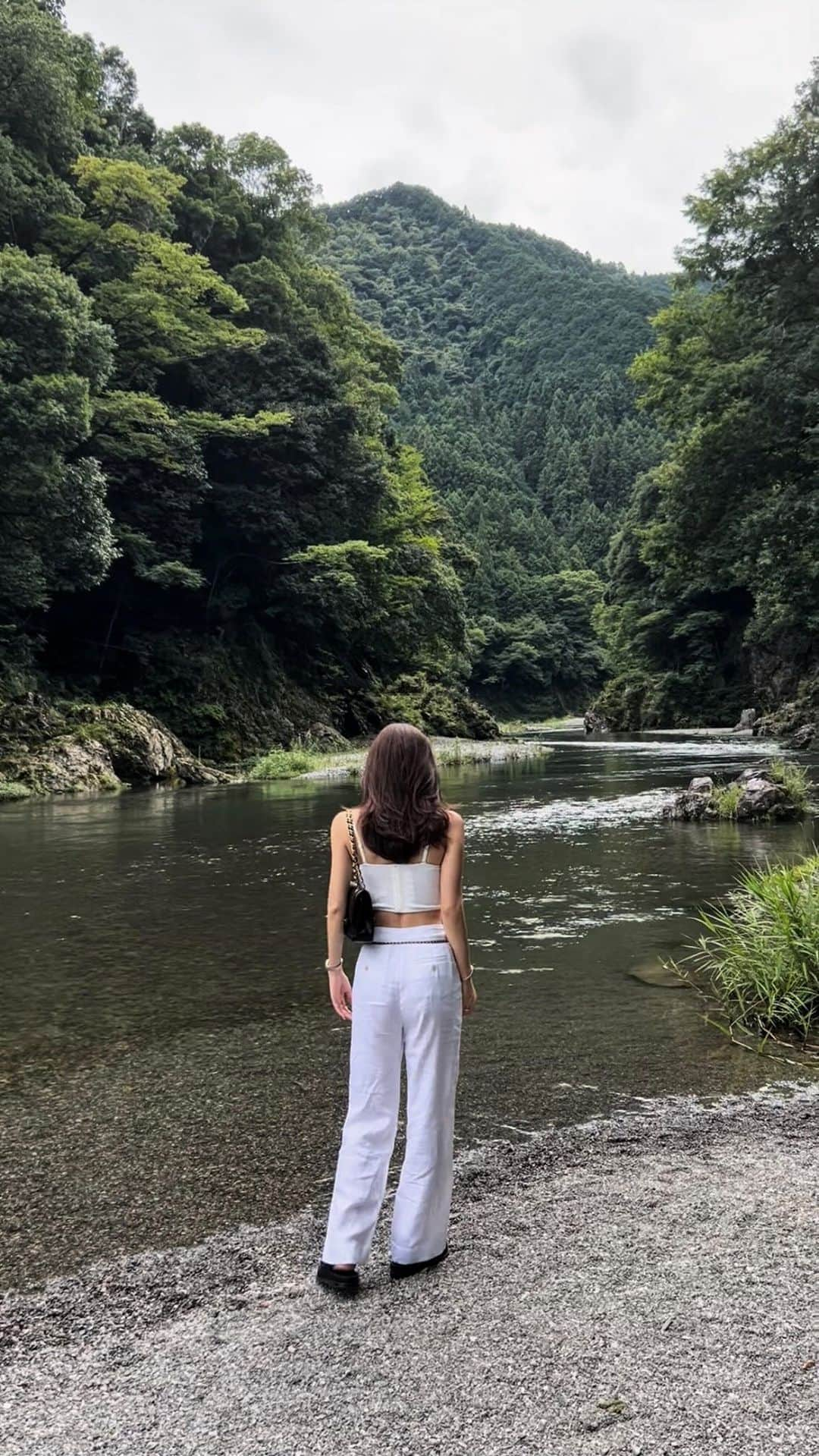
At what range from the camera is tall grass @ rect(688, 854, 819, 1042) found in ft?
20.1

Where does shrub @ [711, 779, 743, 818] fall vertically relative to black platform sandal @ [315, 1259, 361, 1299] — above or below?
above

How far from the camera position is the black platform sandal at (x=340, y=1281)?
3.15 m

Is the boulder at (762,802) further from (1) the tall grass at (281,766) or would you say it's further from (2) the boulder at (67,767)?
(2) the boulder at (67,767)

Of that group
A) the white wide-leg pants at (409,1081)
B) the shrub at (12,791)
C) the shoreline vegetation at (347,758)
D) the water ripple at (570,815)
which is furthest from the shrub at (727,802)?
the shrub at (12,791)

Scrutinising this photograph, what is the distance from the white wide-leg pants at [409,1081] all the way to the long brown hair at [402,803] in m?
0.30

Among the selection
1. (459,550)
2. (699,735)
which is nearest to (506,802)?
(699,735)

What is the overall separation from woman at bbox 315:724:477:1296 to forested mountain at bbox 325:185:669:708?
50085mm

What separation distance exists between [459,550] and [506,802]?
33.6m

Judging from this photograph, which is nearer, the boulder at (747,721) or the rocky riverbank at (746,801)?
the rocky riverbank at (746,801)

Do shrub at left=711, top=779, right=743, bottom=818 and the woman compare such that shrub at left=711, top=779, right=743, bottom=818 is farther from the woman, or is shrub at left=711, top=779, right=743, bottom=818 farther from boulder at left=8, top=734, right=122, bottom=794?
boulder at left=8, top=734, right=122, bottom=794

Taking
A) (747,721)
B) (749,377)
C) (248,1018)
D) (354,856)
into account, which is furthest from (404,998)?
(747,721)

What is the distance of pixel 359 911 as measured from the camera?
3393mm

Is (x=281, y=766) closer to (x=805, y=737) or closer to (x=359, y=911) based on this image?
(x=805, y=737)

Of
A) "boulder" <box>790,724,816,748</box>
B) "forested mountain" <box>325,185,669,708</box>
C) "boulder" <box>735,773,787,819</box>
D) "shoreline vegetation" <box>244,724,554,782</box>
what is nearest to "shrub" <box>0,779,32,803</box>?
"shoreline vegetation" <box>244,724,554,782</box>
